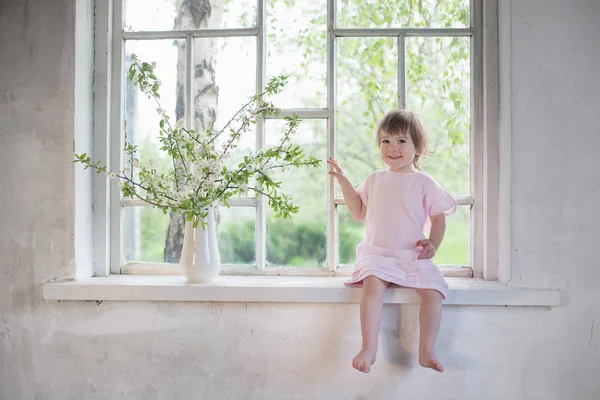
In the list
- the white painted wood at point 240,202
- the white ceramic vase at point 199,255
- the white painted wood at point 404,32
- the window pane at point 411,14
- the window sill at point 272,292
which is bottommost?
the window sill at point 272,292

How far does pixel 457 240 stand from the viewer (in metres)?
1.86

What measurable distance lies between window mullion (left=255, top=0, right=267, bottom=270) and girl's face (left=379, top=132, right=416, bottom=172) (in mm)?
494

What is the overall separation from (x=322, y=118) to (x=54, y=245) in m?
1.09

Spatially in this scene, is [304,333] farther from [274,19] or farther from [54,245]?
[274,19]

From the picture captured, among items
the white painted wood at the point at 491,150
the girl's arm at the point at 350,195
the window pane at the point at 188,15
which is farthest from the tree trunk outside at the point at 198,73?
the white painted wood at the point at 491,150

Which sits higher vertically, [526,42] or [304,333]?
[526,42]

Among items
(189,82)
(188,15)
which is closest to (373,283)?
(189,82)

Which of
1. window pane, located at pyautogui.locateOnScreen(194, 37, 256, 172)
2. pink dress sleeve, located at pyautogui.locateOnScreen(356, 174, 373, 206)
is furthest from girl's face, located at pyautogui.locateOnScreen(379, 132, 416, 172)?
window pane, located at pyautogui.locateOnScreen(194, 37, 256, 172)

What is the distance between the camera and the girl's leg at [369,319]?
144cm

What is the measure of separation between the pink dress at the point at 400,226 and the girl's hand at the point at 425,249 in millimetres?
21

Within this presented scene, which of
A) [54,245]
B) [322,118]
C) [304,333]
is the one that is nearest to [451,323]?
[304,333]

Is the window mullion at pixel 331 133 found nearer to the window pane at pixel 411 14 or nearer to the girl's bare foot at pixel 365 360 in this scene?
the window pane at pixel 411 14

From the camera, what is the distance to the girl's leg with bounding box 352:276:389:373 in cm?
144

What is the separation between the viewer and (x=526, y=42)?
165 cm
